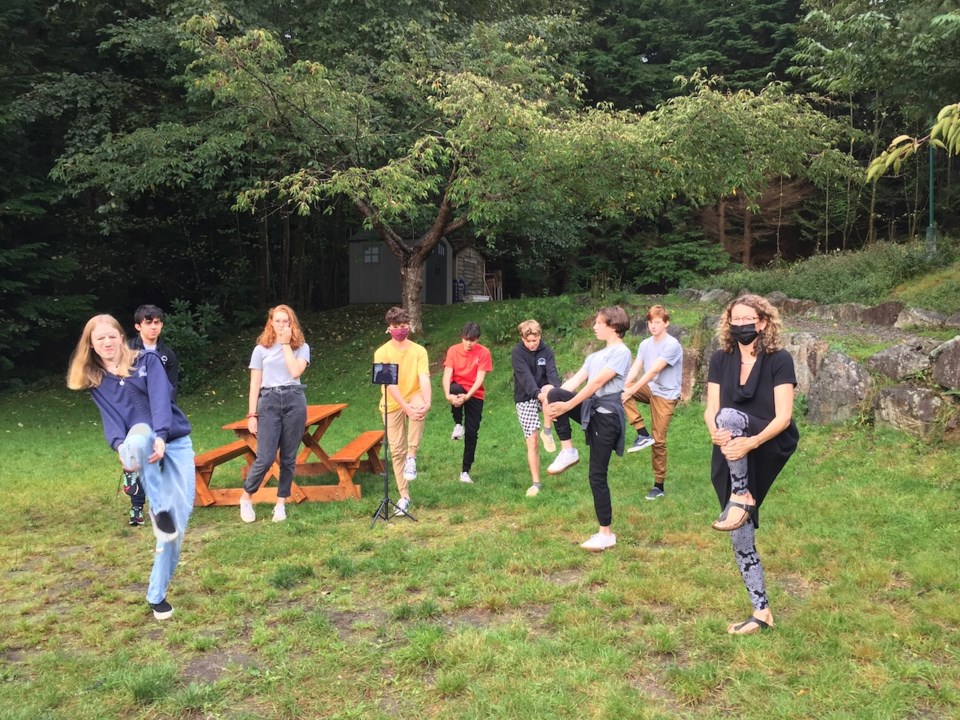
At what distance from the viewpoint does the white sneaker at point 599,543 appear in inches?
207

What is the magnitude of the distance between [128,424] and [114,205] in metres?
12.2

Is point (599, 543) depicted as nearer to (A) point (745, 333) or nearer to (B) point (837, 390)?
(A) point (745, 333)

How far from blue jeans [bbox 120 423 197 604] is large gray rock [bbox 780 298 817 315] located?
1236cm

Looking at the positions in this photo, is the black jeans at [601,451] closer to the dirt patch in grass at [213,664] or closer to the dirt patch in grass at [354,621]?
the dirt patch in grass at [354,621]

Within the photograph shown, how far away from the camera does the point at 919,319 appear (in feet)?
37.2

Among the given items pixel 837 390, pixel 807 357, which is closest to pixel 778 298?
pixel 807 357

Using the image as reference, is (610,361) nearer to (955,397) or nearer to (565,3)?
(955,397)

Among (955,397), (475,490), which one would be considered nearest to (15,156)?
(475,490)

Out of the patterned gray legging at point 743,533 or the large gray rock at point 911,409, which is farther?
the large gray rock at point 911,409

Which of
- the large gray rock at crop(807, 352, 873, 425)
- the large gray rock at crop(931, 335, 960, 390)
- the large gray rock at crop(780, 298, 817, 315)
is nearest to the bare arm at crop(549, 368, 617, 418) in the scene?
the large gray rock at crop(807, 352, 873, 425)

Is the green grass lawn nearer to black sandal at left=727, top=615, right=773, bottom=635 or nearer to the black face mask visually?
black sandal at left=727, top=615, right=773, bottom=635

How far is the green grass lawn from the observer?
131 inches

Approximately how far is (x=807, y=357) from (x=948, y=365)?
1700mm

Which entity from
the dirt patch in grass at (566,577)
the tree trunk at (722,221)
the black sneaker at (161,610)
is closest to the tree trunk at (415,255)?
the dirt patch in grass at (566,577)
